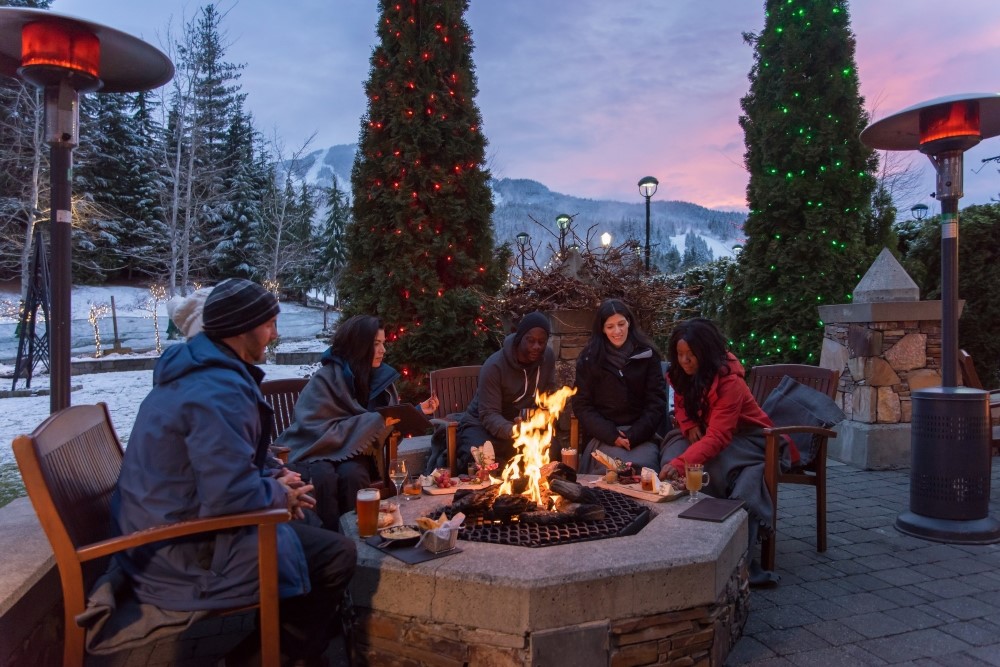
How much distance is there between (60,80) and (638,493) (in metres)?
3.77

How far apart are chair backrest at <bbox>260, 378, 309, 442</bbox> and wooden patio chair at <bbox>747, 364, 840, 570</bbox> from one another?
3.41 metres

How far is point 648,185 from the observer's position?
1521cm

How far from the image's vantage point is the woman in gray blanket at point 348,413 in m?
4.10

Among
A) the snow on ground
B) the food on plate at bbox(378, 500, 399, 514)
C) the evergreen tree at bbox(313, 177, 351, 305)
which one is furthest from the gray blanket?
the evergreen tree at bbox(313, 177, 351, 305)

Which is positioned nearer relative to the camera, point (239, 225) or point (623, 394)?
point (623, 394)

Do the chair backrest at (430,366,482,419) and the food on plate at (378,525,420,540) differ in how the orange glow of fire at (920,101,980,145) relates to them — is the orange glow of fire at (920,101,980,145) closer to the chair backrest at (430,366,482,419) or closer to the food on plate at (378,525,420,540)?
the chair backrest at (430,366,482,419)

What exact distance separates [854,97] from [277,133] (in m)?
A: 18.6

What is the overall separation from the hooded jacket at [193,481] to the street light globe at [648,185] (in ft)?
46.5

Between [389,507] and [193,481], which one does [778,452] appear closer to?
[389,507]

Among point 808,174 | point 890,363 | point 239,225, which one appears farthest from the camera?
point 239,225

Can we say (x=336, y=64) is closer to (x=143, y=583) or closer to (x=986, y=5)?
(x=986, y=5)

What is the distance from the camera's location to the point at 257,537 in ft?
7.48

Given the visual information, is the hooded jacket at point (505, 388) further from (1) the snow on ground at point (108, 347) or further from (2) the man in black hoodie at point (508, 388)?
(1) the snow on ground at point (108, 347)

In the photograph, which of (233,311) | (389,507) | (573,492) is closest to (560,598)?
(573,492)
